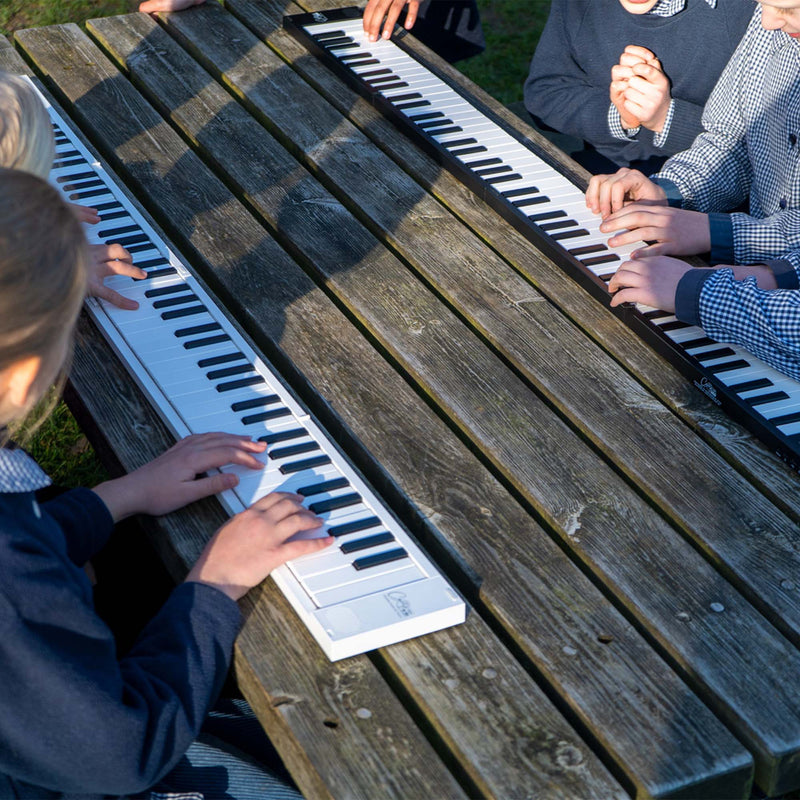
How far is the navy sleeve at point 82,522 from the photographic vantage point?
1.66 metres

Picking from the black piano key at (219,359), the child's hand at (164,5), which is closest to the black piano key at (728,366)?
the black piano key at (219,359)

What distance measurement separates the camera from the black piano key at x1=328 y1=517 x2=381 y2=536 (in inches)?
62.6

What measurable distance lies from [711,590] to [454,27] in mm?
3141

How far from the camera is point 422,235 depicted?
→ 2.36 meters

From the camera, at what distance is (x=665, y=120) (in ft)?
10.2

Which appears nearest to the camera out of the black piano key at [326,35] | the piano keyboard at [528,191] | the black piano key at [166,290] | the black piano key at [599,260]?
the piano keyboard at [528,191]

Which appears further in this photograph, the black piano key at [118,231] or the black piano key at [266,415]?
the black piano key at [118,231]

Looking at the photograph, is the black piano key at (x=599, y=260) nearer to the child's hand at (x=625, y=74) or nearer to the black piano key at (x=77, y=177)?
the child's hand at (x=625, y=74)

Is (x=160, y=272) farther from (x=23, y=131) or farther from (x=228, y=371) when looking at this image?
(x=23, y=131)

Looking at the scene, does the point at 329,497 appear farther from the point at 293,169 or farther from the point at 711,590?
the point at 293,169

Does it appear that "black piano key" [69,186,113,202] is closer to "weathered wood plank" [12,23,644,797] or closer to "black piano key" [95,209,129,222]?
"black piano key" [95,209,129,222]

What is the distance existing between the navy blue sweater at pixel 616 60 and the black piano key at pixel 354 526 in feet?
6.42

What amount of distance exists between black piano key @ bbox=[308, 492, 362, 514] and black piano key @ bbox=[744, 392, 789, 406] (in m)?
0.72

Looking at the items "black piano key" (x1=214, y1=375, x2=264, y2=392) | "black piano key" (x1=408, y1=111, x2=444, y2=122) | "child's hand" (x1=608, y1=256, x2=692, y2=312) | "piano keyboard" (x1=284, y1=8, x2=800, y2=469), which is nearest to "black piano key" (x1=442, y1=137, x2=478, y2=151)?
"piano keyboard" (x1=284, y1=8, x2=800, y2=469)
